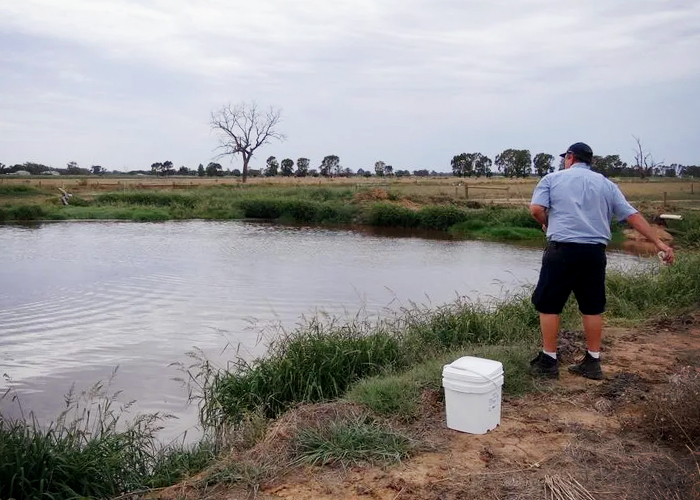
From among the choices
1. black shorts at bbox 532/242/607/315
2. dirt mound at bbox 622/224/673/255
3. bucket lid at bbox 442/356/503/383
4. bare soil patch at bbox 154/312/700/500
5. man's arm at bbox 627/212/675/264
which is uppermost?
man's arm at bbox 627/212/675/264

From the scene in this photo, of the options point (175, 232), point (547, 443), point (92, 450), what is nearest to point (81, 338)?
point (92, 450)

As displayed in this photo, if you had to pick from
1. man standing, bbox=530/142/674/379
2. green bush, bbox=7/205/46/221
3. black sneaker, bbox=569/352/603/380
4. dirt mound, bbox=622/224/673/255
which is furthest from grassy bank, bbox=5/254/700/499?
green bush, bbox=7/205/46/221

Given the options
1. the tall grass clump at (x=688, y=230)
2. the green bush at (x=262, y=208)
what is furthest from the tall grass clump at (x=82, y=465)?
the green bush at (x=262, y=208)

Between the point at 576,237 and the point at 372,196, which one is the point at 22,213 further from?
the point at 576,237

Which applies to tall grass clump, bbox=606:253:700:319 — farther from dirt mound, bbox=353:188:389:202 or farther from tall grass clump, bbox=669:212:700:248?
dirt mound, bbox=353:188:389:202

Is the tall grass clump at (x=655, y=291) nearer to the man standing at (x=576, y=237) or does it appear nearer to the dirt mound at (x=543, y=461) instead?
the man standing at (x=576, y=237)

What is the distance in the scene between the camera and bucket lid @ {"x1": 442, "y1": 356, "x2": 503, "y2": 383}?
3.90m

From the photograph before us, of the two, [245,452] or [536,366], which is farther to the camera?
[536,366]

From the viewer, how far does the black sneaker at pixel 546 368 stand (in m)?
4.93

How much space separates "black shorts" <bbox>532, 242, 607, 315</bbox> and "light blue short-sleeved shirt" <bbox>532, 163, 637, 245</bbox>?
2.8 inches

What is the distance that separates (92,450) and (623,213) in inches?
157

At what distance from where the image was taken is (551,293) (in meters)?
4.80

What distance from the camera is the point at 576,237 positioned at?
4.70 metres

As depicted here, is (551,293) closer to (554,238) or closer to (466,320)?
(554,238)
